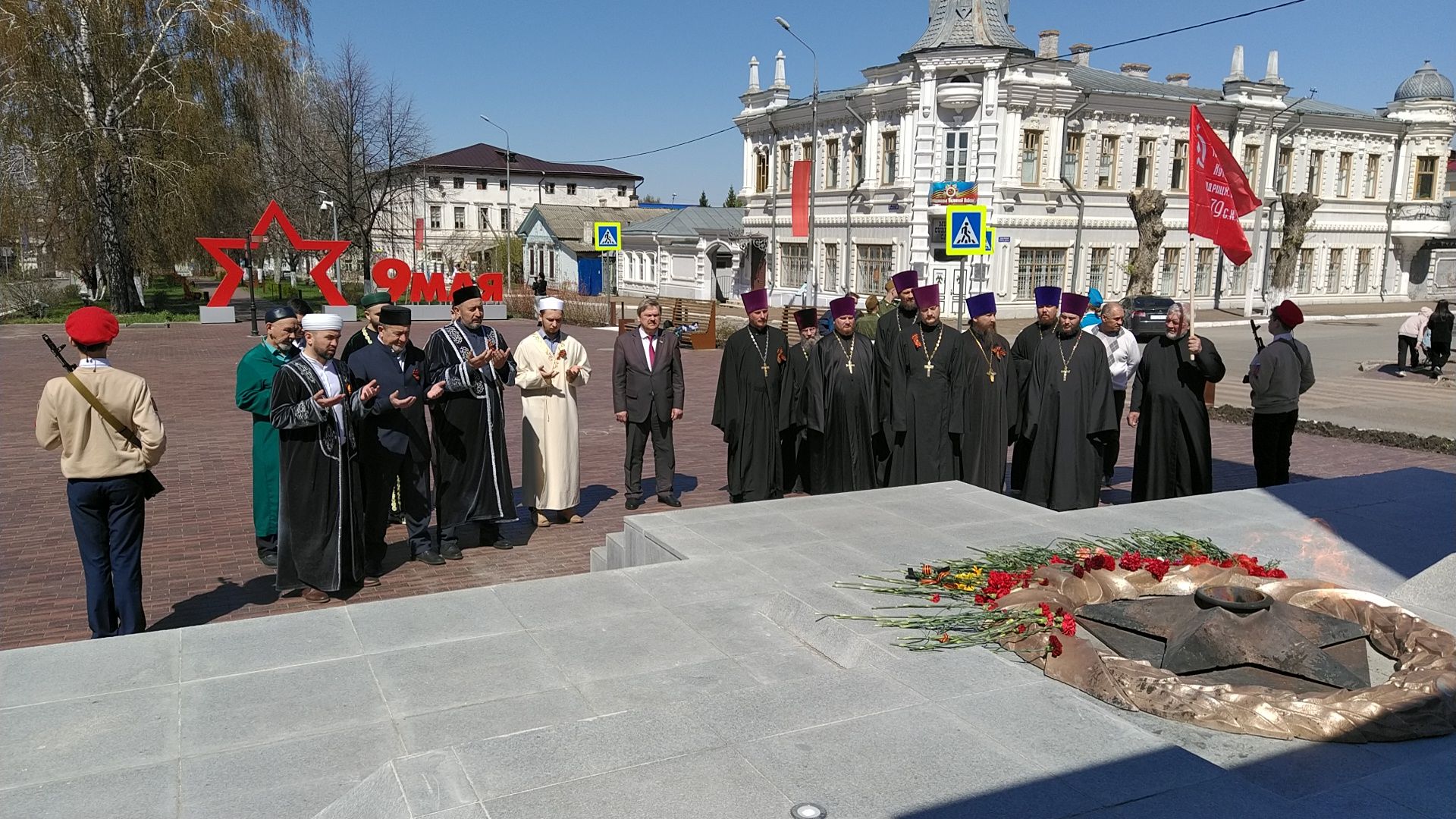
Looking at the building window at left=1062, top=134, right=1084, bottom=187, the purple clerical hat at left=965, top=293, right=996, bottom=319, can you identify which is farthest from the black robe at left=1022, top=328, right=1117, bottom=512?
the building window at left=1062, top=134, right=1084, bottom=187

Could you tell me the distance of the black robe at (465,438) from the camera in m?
7.37

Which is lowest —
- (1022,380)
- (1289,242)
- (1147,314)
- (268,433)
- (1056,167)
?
(1147,314)

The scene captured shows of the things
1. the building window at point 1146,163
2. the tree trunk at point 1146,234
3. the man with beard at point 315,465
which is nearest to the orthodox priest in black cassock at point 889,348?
the man with beard at point 315,465

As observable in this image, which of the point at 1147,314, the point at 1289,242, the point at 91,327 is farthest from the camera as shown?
the point at 1289,242

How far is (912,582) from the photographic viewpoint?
5.31 m

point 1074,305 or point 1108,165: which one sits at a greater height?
point 1108,165

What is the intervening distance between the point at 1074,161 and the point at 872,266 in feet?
24.6

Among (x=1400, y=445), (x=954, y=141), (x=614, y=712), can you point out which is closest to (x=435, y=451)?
(x=614, y=712)

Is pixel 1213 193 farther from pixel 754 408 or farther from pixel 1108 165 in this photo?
pixel 1108 165

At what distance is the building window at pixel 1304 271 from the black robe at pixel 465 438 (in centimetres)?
4251

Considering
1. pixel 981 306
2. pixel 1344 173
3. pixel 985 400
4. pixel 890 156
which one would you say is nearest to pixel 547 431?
pixel 985 400

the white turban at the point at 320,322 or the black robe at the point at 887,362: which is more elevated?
the white turban at the point at 320,322

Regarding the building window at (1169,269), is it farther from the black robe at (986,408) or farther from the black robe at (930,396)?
the black robe at (930,396)

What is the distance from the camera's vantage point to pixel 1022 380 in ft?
29.7
